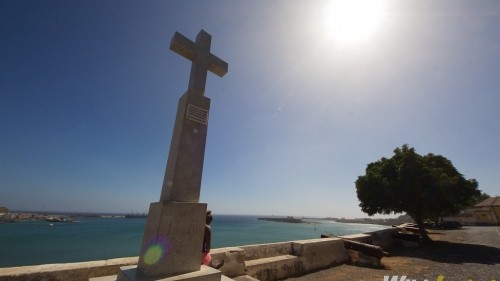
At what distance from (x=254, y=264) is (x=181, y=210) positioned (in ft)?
11.7

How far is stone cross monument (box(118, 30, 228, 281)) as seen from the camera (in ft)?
10.2

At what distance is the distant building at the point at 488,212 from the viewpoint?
1767 inches

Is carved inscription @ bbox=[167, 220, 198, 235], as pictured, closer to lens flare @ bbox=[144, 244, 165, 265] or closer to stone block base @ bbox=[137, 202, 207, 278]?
stone block base @ bbox=[137, 202, 207, 278]

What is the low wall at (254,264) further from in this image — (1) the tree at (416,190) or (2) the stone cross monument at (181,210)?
(1) the tree at (416,190)

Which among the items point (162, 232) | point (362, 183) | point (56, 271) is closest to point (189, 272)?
point (162, 232)

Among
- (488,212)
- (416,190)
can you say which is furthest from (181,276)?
(488,212)

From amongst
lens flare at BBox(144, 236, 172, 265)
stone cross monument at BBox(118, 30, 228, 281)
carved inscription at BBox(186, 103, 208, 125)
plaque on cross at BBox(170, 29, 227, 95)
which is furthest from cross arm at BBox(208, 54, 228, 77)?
lens flare at BBox(144, 236, 172, 265)

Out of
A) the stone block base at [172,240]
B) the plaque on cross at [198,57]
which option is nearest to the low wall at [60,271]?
the stone block base at [172,240]

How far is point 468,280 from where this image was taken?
6191mm

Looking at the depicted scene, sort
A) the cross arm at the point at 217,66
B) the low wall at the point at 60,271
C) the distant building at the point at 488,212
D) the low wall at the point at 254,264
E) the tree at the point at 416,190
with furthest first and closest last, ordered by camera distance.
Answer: the distant building at the point at 488,212 < the tree at the point at 416,190 < the cross arm at the point at 217,66 < the low wall at the point at 254,264 < the low wall at the point at 60,271

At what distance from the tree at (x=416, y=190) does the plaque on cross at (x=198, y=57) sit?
14.3 m

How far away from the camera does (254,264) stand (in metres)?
5.88

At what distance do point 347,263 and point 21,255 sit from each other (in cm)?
5563

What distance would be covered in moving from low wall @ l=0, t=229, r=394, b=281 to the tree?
27.3 ft
